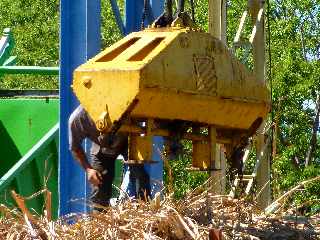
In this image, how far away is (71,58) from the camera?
888 cm

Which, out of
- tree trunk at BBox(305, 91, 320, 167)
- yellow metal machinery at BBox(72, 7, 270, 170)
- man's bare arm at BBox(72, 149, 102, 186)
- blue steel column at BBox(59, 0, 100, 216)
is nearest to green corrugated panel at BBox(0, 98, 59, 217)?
blue steel column at BBox(59, 0, 100, 216)

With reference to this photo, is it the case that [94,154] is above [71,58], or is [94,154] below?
below

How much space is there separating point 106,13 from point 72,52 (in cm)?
2187

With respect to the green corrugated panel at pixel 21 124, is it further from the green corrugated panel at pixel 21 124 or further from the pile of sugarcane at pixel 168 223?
the pile of sugarcane at pixel 168 223

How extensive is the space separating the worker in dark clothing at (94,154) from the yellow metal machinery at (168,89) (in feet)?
4.50

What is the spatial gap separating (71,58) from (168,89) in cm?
311

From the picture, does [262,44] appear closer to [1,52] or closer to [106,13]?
[1,52]

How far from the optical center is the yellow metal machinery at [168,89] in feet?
19.1

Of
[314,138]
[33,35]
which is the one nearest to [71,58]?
[314,138]

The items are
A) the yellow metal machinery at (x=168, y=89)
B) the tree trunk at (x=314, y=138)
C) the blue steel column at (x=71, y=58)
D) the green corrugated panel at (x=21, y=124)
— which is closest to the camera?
the yellow metal machinery at (x=168, y=89)

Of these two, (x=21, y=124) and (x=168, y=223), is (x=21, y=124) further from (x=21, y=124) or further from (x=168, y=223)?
(x=168, y=223)

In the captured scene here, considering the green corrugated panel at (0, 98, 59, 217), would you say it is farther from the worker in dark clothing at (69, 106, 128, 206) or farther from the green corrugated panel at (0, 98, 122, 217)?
the worker in dark clothing at (69, 106, 128, 206)

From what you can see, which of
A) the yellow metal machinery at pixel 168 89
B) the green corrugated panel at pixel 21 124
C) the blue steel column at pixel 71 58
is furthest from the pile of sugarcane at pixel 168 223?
the green corrugated panel at pixel 21 124

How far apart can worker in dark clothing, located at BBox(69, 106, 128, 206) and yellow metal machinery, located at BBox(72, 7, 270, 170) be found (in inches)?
54.0
